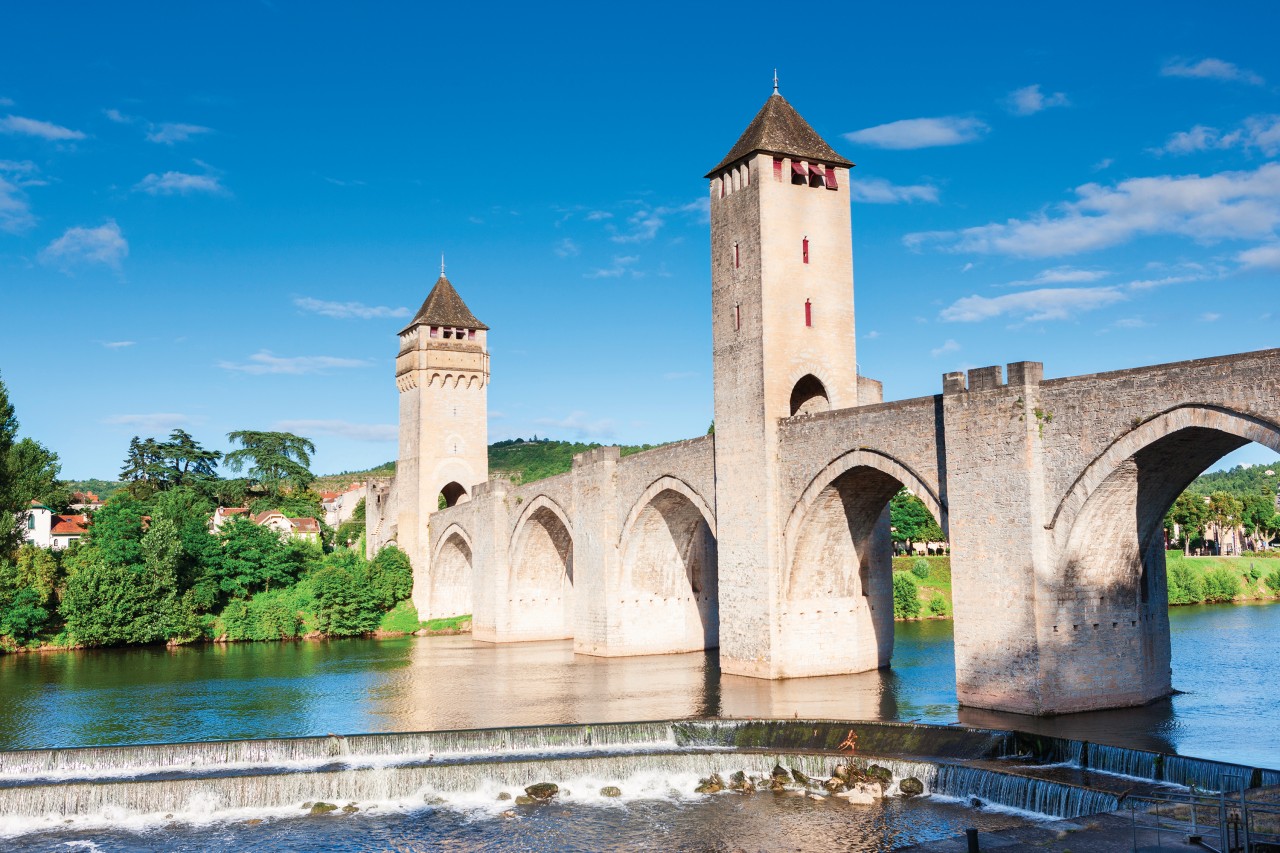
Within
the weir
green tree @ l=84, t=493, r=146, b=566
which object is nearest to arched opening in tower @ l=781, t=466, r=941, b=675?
the weir

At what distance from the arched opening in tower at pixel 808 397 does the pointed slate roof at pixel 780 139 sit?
5.82m

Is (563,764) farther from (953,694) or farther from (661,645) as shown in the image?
(661,645)

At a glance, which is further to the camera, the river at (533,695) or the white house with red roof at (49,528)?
the white house with red roof at (49,528)

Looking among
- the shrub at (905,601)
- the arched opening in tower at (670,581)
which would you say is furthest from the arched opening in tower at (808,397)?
the shrub at (905,601)

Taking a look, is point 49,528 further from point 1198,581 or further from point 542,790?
point 1198,581

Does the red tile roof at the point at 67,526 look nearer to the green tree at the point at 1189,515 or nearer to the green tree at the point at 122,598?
the green tree at the point at 122,598

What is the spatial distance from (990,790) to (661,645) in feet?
65.3

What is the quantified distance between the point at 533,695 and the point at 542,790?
9.34 meters

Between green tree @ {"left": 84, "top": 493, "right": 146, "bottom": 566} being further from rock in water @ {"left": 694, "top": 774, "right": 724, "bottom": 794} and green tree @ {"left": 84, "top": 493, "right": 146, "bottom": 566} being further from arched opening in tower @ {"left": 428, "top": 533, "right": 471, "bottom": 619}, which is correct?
rock in water @ {"left": 694, "top": 774, "right": 724, "bottom": 794}

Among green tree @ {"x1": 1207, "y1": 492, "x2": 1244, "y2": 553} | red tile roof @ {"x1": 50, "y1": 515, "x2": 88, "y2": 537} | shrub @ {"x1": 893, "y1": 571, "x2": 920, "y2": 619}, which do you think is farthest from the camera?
green tree @ {"x1": 1207, "y1": 492, "x2": 1244, "y2": 553}

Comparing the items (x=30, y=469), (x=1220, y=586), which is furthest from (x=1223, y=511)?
(x=30, y=469)

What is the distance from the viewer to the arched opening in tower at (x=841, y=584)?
85.5 ft

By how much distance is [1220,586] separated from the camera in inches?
2087

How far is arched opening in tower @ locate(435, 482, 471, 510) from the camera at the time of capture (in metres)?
56.0
